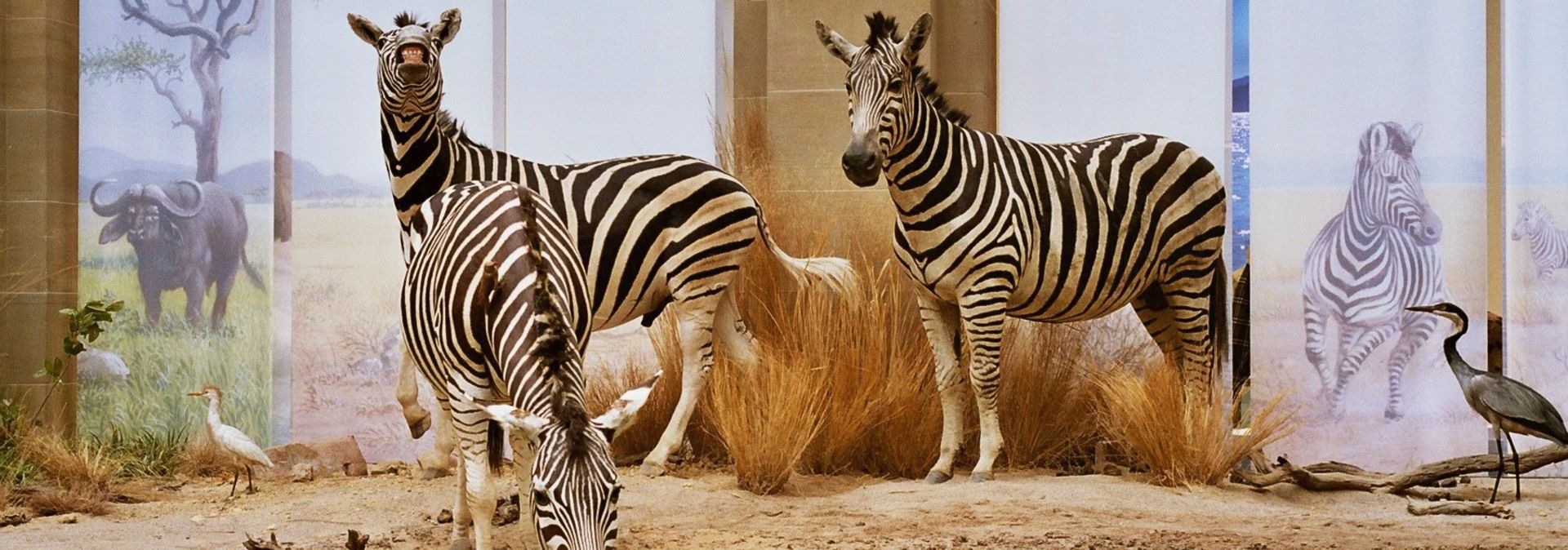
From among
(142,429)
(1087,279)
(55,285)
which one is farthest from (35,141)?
(1087,279)

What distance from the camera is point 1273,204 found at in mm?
7270

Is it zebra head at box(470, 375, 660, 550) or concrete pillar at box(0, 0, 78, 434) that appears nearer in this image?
zebra head at box(470, 375, 660, 550)

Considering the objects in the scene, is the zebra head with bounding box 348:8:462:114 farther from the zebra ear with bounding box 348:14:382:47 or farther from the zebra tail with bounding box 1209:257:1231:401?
the zebra tail with bounding box 1209:257:1231:401

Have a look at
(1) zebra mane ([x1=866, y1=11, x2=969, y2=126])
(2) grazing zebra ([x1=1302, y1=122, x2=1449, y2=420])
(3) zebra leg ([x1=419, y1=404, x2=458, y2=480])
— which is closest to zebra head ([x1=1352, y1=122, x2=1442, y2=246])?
(2) grazing zebra ([x1=1302, y1=122, x2=1449, y2=420])

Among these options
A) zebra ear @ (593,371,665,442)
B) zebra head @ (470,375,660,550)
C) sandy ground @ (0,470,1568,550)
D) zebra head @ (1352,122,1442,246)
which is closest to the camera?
zebra head @ (470,375,660,550)

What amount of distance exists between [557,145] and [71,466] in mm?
3080

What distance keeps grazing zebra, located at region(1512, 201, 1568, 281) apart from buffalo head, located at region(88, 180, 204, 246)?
7010mm

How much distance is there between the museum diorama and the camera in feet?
15.4

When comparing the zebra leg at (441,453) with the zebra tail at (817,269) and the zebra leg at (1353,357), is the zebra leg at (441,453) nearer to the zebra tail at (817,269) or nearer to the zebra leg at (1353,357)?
the zebra tail at (817,269)

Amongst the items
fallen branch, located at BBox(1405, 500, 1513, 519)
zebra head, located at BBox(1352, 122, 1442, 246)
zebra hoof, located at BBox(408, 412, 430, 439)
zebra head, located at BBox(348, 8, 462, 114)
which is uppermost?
zebra head, located at BBox(348, 8, 462, 114)

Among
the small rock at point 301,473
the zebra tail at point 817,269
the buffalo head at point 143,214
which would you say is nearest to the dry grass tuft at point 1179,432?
the zebra tail at point 817,269

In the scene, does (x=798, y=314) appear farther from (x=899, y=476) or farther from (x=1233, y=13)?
(x=1233, y=13)

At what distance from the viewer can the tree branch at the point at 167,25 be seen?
8156mm

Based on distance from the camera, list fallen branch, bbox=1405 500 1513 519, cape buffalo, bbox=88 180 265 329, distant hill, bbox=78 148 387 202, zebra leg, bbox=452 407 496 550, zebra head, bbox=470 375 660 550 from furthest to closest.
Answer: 1. cape buffalo, bbox=88 180 265 329
2. distant hill, bbox=78 148 387 202
3. fallen branch, bbox=1405 500 1513 519
4. zebra leg, bbox=452 407 496 550
5. zebra head, bbox=470 375 660 550
